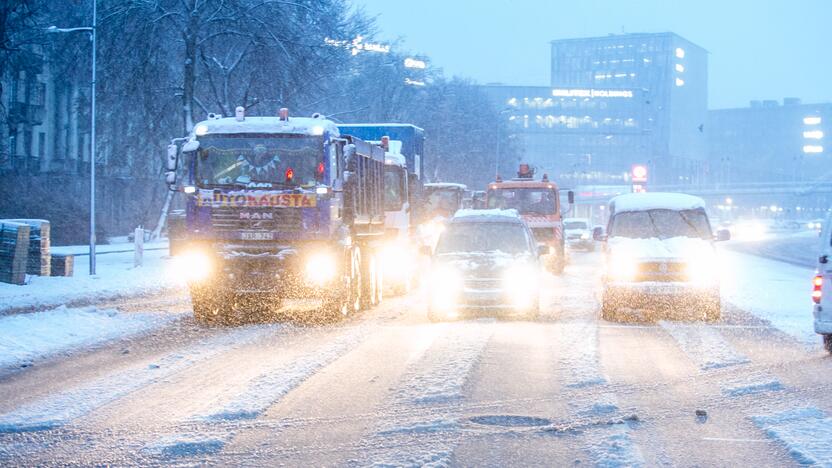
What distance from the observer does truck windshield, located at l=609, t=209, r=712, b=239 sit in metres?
18.3

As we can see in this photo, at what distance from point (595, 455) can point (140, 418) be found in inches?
144

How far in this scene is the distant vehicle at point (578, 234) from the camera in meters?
51.0

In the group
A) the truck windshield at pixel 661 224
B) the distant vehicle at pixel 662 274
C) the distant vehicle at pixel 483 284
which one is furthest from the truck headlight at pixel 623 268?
the distant vehicle at pixel 483 284

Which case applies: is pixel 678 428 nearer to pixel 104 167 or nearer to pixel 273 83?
pixel 273 83

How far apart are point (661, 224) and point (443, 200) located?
74.8 feet

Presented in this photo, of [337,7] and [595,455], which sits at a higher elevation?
[337,7]

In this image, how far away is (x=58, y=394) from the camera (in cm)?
985

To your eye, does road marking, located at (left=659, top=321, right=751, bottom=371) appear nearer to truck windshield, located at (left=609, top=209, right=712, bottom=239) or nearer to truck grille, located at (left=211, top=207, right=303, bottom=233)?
truck windshield, located at (left=609, top=209, right=712, bottom=239)

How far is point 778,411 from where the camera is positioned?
352 inches

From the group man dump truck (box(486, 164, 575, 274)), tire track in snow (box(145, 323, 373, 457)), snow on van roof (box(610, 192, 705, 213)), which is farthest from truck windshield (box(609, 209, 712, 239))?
man dump truck (box(486, 164, 575, 274))

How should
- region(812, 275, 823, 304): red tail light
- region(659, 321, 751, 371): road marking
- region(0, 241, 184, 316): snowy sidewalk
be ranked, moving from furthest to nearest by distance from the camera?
region(0, 241, 184, 316): snowy sidewalk
region(812, 275, 823, 304): red tail light
region(659, 321, 751, 371): road marking

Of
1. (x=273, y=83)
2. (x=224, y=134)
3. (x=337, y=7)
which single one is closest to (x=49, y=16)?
(x=273, y=83)

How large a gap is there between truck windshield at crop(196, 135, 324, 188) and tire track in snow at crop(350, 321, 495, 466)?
4.03m

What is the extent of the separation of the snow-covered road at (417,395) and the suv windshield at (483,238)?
1986 millimetres
